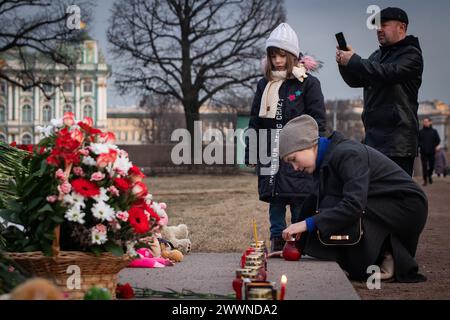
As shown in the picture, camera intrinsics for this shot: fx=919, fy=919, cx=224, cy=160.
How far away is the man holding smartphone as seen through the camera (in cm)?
755

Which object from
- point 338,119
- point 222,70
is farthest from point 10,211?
point 338,119

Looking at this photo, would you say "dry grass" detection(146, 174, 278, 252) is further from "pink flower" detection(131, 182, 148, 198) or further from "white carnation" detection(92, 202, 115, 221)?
"white carnation" detection(92, 202, 115, 221)

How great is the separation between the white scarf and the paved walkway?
4.85ft

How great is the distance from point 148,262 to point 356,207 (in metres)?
1.61

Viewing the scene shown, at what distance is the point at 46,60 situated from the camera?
37.9 m

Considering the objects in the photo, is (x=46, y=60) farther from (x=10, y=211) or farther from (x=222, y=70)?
(x=10, y=211)

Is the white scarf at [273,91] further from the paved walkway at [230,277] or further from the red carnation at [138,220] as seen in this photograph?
the red carnation at [138,220]

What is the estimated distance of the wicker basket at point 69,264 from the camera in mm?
5074

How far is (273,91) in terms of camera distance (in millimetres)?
8109

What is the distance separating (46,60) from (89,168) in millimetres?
33642

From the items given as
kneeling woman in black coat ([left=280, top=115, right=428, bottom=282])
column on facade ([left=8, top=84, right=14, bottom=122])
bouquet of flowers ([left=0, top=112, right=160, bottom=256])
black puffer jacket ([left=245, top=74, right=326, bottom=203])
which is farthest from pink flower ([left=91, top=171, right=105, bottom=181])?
column on facade ([left=8, top=84, right=14, bottom=122])

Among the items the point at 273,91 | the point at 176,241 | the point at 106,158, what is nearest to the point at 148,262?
the point at 176,241

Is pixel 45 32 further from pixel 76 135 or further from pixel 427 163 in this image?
pixel 76 135
